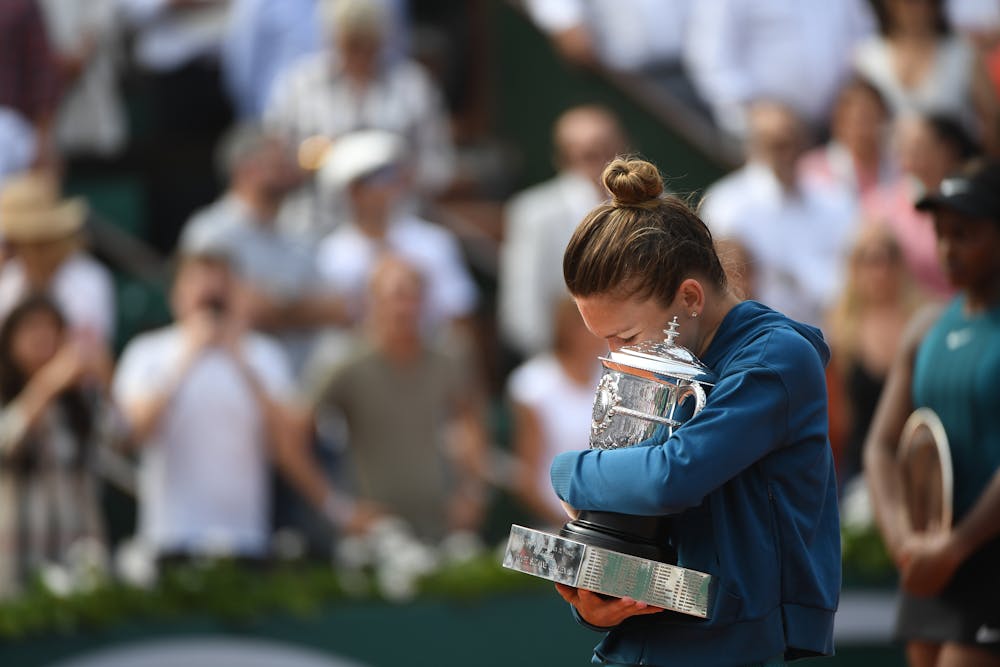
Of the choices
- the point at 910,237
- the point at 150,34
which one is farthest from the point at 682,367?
the point at 150,34

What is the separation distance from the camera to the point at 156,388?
6.52m

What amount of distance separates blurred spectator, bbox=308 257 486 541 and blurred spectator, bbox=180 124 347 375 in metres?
0.48

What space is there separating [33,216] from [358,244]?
58.7 inches

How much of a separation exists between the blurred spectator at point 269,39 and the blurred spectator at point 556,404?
8.60 feet

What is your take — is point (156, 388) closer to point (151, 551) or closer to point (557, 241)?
point (151, 551)

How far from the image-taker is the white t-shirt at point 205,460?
6500 millimetres

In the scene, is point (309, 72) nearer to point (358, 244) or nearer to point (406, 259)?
point (358, 244)

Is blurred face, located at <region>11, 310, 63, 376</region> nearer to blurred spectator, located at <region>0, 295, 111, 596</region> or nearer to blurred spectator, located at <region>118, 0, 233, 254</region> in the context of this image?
blurred spectator, located at <region>0, 295, 111, 596</region>

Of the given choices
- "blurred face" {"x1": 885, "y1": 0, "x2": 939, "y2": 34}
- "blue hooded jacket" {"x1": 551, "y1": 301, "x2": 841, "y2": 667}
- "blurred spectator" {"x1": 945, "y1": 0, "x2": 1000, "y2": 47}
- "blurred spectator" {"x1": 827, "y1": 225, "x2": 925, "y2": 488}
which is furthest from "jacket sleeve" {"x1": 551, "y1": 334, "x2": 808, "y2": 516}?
"blurred spectator" {"x1": 945, "y1": 0, "x2": 1000, "y2": 47}

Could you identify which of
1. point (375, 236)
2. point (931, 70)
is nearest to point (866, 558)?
point (375, 236)

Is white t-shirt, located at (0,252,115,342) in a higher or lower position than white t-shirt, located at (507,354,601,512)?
higher

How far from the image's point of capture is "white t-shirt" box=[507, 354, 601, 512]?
7.00 m

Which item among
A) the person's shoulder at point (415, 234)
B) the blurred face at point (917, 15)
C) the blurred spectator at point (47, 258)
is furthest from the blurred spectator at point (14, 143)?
the blurred face at point (917, 15)

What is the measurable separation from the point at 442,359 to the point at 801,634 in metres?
4.33
